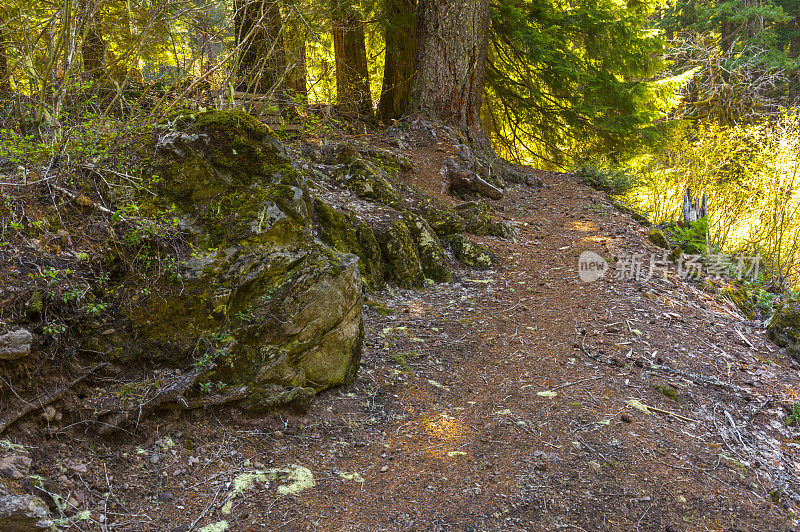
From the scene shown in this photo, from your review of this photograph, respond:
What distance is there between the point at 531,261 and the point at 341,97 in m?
4.75

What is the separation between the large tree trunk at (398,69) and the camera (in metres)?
8.70

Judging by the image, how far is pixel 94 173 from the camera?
3.02m

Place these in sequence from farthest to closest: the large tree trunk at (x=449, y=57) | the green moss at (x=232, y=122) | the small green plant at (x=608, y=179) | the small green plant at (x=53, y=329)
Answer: the small green plant at (x=608, y=179)
the large tree trunk at (x=449, y=57)
the green moss at (x=232, y=122)
the small green plant at (x=53, y=329)

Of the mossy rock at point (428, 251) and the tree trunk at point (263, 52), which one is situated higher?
the tree trunk at point (263, 52)

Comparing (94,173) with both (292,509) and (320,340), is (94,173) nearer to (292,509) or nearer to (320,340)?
(320,340)

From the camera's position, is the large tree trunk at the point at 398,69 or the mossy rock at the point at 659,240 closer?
the mossy rock at the point at 659,240

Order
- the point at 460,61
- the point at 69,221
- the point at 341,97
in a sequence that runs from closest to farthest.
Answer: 1. the point at 69,221
2. the point at 460,61
3. the point at 341,97

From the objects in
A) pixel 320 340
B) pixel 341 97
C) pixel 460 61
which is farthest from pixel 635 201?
pixel 320 340

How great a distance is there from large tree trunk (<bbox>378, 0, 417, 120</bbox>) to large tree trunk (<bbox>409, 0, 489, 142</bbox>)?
2.13ft

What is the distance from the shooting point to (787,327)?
4719mm

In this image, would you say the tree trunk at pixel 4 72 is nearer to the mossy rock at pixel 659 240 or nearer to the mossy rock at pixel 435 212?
the mossy rock at pixel 435 212

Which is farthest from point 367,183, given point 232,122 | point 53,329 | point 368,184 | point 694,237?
point 694,237

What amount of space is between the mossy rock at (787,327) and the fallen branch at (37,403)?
5.84 m

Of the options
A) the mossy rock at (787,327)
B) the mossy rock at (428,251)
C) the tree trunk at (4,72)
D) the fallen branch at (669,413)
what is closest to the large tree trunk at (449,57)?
the mossy rock at (428,251)
